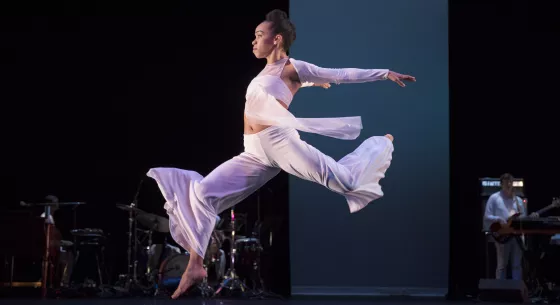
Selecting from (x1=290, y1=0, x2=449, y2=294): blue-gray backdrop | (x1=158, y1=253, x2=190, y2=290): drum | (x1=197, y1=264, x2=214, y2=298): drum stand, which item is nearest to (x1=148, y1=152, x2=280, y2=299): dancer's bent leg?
(x1=197, y1=264, x2=214, y2=298): drum stand

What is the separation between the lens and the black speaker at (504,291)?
6270 millimetres

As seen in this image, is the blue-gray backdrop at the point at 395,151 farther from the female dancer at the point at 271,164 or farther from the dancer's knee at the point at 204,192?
the dancer's knee at the point at 204,192

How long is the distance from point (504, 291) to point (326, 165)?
298cm

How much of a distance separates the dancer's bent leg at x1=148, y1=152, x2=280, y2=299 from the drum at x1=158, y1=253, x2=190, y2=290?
Answer: 351 centimetres

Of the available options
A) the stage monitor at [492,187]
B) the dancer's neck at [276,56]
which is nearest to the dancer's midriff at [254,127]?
the dancer's neck at [276,56]

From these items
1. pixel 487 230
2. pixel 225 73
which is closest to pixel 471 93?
pixel 487 230

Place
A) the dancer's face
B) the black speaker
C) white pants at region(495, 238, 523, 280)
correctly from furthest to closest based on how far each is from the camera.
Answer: white pants at region(495, 238, 523, 280) < the black speaker < the dancer's face

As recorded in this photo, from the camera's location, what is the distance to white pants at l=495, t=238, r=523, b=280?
7621 millimetres

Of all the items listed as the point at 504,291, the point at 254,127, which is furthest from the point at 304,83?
the point at 504,291

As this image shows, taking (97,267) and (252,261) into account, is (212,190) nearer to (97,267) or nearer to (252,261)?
(252,261)

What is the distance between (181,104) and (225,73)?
0.66m

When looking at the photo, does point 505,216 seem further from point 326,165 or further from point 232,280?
point 326,165

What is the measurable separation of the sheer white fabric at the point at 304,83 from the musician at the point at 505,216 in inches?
150

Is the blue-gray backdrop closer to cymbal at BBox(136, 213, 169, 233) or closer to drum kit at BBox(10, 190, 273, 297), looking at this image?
drum kit at BBox(10, 190, 273, 297)
